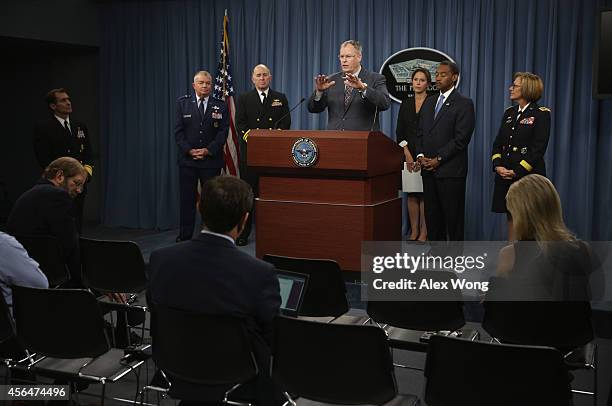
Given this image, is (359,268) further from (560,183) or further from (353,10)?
(353,10)

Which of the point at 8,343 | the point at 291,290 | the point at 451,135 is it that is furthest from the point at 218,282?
the point at 451,135

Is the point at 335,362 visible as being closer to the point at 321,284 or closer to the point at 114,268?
the point at 321,284

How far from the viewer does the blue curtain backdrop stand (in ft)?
21.9

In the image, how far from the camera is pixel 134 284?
4.00m

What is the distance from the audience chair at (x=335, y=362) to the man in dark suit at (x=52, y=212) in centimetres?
183

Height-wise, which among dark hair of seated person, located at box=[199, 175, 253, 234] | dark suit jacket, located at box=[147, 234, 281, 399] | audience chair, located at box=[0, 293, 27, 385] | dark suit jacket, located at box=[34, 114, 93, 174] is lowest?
audience chair, located at box=[0, 293, 27, 385]

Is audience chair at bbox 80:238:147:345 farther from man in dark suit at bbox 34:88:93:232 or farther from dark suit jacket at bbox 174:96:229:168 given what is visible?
dark suit jacket at bbox 174:96:229:168

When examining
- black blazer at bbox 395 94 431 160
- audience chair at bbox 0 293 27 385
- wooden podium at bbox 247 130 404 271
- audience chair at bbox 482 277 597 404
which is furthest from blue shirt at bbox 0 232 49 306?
black blazer at bbox 395 94 431 160

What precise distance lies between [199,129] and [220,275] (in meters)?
4.54

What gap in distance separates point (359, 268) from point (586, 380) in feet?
5.13

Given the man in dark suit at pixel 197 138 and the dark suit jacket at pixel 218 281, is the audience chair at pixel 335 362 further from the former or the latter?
the man in dark suit at pixel 197 138

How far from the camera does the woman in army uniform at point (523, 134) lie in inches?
218

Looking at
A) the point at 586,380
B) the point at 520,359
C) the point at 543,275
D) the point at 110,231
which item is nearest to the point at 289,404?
the point at 520,359

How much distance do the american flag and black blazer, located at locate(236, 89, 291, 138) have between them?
46 cm
